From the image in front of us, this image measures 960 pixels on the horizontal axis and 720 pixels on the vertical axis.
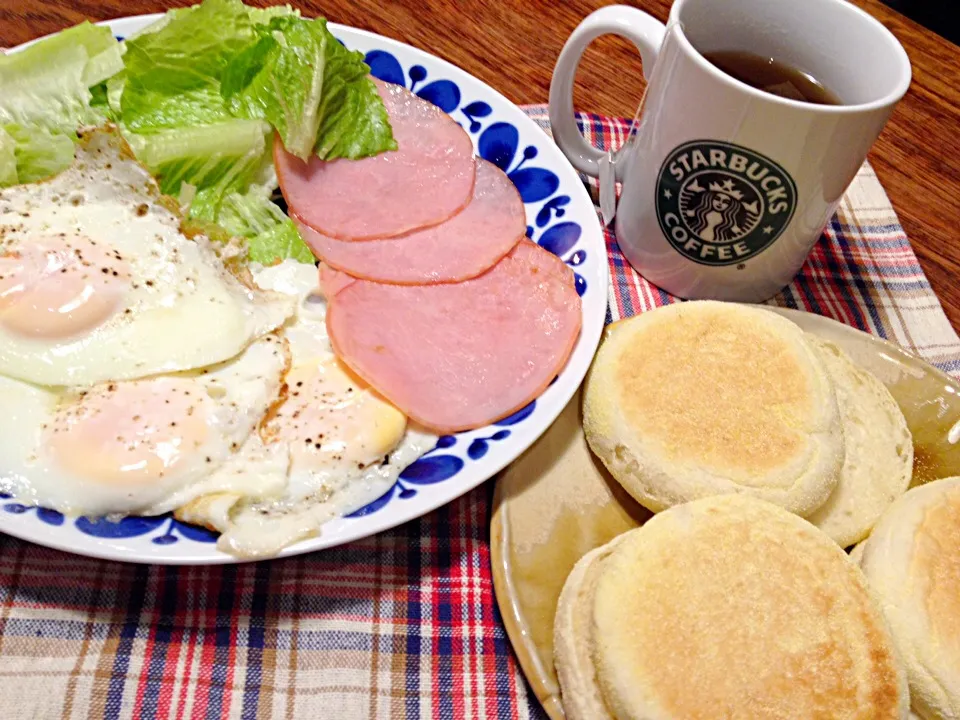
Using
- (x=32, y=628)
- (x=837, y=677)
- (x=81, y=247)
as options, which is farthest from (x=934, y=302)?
(x=32, y=628)

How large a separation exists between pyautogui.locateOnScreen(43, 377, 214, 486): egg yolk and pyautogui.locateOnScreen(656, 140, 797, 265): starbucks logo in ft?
3.54

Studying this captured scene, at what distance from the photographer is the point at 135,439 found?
1.20 metres

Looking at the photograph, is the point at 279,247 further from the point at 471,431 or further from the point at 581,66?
the point at 581,66

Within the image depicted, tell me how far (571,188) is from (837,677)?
3.56 feet

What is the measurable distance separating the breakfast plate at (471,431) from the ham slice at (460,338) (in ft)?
0.12

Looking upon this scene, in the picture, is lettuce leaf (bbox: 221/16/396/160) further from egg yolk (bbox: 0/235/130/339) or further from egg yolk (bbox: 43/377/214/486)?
egg yolk (bbox: 43/377/214/486)

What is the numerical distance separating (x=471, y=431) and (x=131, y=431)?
23.1 inches

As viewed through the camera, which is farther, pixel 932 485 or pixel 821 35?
pixel 821 35

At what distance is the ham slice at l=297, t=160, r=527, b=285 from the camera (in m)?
1.47

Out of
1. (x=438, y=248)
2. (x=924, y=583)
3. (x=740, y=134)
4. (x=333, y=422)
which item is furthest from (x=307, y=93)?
(x=924, y=583)

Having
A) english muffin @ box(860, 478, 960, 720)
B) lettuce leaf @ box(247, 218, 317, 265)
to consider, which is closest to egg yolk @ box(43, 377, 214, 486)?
lettuce leaf @ box(247, 218, 317, 265)

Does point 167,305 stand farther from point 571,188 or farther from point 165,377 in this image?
point 571,188

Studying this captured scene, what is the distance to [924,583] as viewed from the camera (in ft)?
4.05

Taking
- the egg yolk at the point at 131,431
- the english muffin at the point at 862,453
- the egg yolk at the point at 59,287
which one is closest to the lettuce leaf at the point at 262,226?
the egg yolk at the point at 59,287
